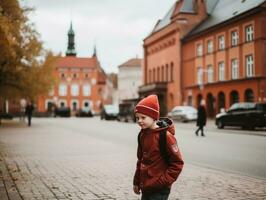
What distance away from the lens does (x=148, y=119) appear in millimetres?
4309

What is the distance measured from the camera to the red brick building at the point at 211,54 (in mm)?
48281

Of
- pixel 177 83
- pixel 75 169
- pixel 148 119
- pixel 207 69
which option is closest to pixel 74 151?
pixel 75 169

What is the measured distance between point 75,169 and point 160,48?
66449 millimetres

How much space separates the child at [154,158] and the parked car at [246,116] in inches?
1001

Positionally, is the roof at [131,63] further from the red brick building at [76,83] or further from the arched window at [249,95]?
the arched window at [249,95]

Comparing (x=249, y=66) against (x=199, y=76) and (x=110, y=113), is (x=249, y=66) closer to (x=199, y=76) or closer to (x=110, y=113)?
(x=199, y=76)

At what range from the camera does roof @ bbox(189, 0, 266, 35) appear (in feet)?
169

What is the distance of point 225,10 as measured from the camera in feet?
198

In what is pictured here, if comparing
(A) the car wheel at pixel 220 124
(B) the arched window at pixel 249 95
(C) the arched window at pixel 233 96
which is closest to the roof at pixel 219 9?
(C) the arched window at pixel 233 96

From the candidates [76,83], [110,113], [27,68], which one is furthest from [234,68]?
[76,83]

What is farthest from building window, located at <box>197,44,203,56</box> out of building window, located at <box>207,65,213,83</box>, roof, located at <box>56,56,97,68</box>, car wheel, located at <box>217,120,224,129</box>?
roof, located at <box>56,56,97,68</box>

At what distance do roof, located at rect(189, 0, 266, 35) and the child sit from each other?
4648cm

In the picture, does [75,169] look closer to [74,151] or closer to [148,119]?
[74,151]

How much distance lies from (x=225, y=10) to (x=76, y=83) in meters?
73.0
